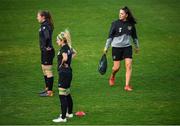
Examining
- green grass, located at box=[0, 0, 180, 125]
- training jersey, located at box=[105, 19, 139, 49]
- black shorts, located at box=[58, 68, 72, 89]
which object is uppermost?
training jersey, located at box=[105, 19, 139, 49]

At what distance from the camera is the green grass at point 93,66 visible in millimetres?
14266

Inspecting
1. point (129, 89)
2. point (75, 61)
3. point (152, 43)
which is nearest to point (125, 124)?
point (129, 89)

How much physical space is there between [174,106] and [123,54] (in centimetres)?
232

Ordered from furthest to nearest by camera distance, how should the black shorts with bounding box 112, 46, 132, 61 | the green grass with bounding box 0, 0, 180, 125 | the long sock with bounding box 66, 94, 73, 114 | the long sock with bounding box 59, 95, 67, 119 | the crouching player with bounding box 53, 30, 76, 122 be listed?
the black shorts with bounding box 112, 46, 132, 61 < the green grass with bounding box 0, 0, 180, 125 < the long sock with bounding box 66, 94, 73, 114 < the crouching player with bounding box 53, 30, 76, 122 < the long sock with bounding box 59, 95, 67, 119

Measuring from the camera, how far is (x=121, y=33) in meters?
16.0

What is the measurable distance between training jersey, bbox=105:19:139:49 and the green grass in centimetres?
127

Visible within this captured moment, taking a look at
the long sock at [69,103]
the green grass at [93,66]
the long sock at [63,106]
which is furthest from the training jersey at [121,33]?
the long sock at [63,106]

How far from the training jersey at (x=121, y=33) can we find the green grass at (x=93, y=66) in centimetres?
127

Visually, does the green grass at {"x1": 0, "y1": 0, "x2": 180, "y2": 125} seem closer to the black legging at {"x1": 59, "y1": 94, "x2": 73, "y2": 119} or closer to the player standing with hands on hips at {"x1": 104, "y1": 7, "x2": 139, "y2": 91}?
the black legging at {"x1": 59, "y1": 94, "x2": 73, "y2": 119}

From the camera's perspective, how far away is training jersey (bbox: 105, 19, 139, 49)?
1603 centimetres

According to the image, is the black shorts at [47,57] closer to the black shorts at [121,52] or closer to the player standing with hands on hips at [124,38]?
the player standing with hands on hips at [124,38]

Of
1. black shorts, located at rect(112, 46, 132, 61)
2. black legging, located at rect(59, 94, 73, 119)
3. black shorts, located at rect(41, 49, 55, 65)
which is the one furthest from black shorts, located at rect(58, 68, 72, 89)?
black shorts, located at rect(112, 46, 132, 61)

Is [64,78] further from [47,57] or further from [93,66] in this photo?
[93,66]

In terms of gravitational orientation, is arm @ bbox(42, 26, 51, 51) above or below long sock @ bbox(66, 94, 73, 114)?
above
